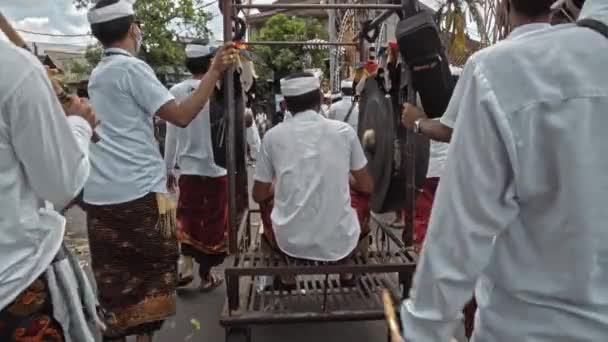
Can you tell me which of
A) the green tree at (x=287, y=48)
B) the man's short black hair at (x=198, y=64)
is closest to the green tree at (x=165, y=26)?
the green tree at (x=287, y=48)

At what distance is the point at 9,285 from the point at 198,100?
1.30 meters

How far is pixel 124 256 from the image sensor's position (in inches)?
101

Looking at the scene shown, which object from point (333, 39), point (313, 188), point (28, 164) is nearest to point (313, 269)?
point (313, 188)

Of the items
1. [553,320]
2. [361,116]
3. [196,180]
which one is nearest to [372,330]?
[361,116]

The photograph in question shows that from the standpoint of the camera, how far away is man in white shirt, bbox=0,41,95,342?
4.03 feet

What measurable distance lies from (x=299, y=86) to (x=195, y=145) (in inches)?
47.9

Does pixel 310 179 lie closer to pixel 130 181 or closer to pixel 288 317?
pixel 288 317

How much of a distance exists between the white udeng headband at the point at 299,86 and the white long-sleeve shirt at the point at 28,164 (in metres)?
1.58

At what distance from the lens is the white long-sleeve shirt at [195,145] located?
3.72m

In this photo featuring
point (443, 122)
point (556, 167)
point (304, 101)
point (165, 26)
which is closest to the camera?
point (556, 167)

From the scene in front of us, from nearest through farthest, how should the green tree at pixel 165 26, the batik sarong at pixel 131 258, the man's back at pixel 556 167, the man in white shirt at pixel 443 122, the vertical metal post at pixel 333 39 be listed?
the man's back at pixel 556 167 → the man in white shirt at pixel 443 122 → the batik sarong at pixel 131 258 → the vertical metal post at pixel 333 39 → the green tree at pixel 165 26

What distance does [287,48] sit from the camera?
2225 centimetres

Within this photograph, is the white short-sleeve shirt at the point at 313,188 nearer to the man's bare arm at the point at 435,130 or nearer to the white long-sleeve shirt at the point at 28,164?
the man's bare arm at the point at 435,130

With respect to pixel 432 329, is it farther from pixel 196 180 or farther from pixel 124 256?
pixel 196 180
